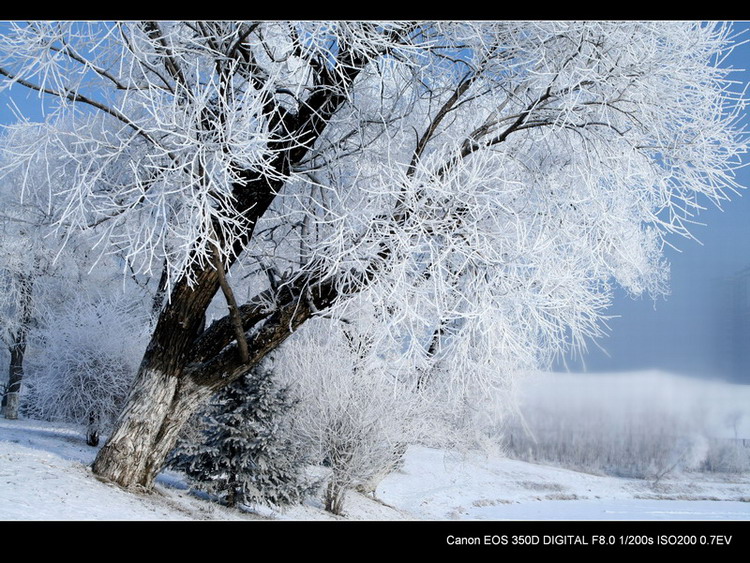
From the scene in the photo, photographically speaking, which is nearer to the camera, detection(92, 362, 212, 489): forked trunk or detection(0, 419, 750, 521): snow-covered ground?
detection(0, 419, 750, 521): snow-covered ground

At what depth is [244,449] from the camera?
20.4ft

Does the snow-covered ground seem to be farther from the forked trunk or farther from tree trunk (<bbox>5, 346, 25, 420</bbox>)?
tree trunk (<bbox>5, 346, 25, 420</bbox>)

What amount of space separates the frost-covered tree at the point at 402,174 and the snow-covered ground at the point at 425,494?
1.90 feet

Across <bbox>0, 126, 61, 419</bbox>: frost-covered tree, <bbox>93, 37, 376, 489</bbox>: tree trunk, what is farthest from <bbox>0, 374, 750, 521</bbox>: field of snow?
<bbox>0, 126, 61, 419</bbox>: frost-covered tree

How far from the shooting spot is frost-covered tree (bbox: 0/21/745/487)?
4.17 meters

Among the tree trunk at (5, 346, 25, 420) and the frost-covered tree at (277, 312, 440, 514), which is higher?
the frost-covered tree at (277, 312, 440, 514)

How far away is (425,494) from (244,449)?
3970 mm

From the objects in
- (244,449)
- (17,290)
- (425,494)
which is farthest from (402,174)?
(17,290)

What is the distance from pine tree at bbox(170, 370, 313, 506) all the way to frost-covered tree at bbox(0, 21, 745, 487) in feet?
2.27

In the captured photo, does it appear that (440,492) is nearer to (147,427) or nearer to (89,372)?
(89,372)

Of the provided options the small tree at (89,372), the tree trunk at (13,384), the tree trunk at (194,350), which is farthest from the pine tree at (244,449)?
the tree trunk at (13,384)
